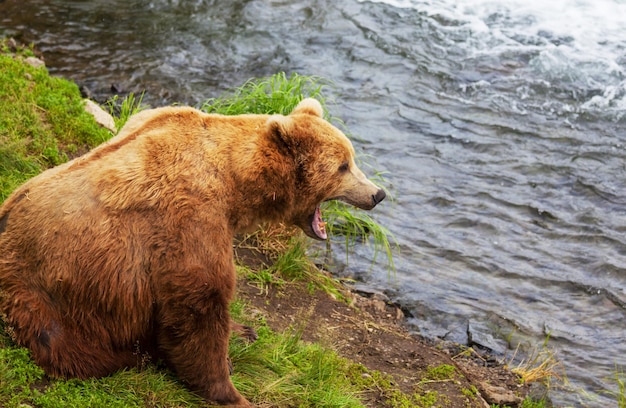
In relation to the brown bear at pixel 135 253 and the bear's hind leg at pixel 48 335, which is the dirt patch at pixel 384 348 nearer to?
the brown bear at pixel 135 253

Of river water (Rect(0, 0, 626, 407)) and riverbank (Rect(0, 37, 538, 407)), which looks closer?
riverbank (Rect(0, 37, 538, 407))

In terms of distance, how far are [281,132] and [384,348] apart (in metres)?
2.34

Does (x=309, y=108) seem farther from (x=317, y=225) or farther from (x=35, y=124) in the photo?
(x=35, y=124)

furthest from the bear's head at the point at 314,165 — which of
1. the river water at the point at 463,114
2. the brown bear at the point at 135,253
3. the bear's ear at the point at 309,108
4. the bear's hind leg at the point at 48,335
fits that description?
the river water at the point at 463,114

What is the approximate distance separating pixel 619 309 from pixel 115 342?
5118 mm

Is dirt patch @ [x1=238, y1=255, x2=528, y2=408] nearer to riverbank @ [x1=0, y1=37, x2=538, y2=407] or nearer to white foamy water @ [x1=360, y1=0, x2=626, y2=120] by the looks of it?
riverbank @ [x1=0, y1=37, x2=538, y2=407]

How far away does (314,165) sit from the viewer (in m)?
4.61

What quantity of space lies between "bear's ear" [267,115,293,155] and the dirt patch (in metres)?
1.37

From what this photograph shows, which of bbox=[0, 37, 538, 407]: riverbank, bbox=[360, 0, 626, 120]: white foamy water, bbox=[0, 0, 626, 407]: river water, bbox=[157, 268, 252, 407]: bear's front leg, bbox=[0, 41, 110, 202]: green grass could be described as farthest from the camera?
bbox=[360, 0, 626, 120]: white foamy water

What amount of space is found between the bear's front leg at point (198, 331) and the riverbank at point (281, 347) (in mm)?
152

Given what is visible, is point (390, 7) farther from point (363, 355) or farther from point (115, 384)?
point (115, 384)

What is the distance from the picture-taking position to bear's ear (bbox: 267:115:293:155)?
445cm

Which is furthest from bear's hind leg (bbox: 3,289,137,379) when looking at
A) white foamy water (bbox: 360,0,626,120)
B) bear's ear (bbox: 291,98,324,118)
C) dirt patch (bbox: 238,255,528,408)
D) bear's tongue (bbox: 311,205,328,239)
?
white foamy water (bbox: 360,0,626,120)

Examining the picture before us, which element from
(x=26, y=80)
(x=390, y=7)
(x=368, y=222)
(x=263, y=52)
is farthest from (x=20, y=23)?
(x=368, y=222)
